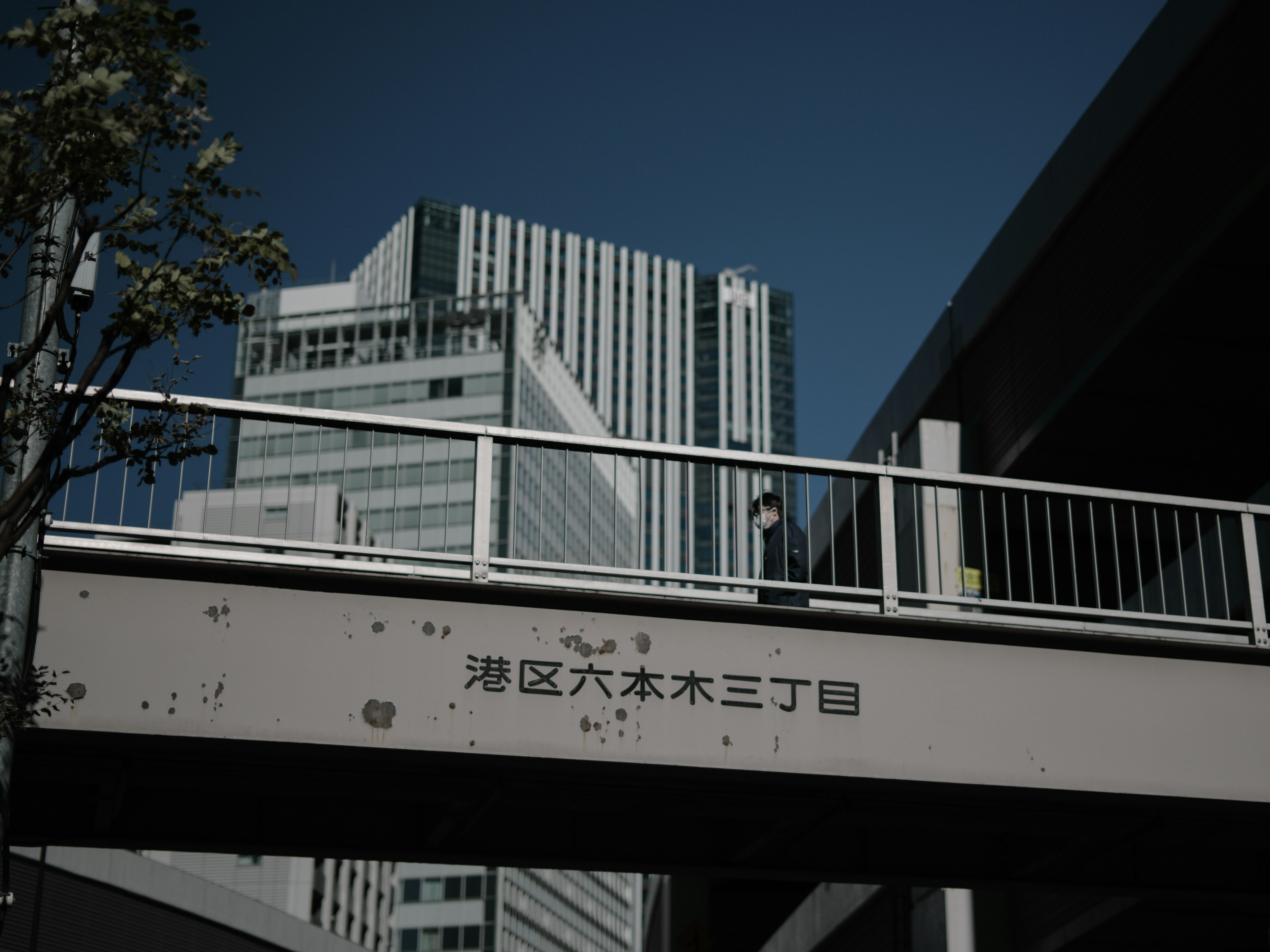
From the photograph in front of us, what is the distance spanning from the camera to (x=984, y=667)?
967 centimetres

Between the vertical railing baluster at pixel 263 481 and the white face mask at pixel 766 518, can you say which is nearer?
the vertical railing baluster at pixel 263 481

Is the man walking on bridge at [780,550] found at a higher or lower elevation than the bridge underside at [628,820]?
higher

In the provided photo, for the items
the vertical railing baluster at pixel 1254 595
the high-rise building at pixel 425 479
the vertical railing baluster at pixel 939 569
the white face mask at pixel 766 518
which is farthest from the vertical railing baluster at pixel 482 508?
the high-rise building at pixel 425 479

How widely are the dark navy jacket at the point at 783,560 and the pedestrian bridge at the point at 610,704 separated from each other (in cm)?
24

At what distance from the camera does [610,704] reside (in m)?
9.16

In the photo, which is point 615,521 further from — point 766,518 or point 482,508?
point 766,518

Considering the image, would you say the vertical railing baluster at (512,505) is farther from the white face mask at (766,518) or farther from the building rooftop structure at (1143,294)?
the white face mask at (766,518)

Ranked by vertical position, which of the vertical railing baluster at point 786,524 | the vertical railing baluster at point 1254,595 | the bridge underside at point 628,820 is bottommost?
the bridge underside at point 628,820

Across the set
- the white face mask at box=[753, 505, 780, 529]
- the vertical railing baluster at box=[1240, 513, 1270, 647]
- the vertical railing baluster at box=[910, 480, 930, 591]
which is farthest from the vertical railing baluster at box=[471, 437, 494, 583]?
the vertical railing baluster at box=[910, 480, 930, 591]

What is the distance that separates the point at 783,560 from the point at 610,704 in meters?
2.28

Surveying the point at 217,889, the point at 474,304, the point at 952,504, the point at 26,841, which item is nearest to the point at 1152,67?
the point at 952,504

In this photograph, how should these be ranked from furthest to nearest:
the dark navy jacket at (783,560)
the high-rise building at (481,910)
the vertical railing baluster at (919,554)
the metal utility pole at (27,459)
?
the high-rise building at (481,910)
the vertical railing baluster at (919,554)
the dark navy jacket at (783,560)
the metal utility pole at (27,459)

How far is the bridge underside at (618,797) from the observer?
29.1 ft

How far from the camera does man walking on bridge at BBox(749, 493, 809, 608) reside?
1056cm
